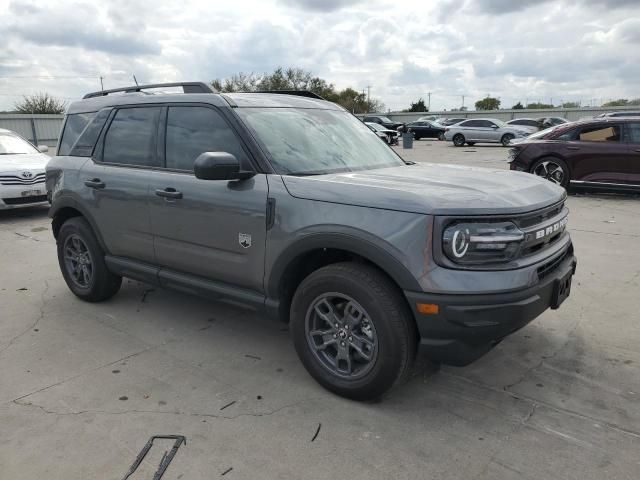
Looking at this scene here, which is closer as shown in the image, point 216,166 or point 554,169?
point 216,166

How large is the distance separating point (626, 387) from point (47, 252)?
21.9ft

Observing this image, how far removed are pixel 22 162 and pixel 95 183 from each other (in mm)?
6204

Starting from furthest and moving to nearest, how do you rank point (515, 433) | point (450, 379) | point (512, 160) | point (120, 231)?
point (512, 160)
point (120, 231)
point (450, 379)
point (515, 433)

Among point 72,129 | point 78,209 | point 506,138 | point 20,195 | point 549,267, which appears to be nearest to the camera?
point 549,267

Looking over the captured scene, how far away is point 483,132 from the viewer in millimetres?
28688

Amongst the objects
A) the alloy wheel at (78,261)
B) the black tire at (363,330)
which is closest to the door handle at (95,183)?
the alloy wheel at (78,261)

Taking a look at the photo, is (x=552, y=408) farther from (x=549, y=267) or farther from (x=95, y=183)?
(x=95, y=183)

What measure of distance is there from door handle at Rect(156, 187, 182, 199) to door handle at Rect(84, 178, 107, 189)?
0.79 metres

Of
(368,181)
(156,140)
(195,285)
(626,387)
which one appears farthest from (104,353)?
(626,387)

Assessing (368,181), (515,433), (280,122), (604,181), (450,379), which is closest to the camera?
(515,433)

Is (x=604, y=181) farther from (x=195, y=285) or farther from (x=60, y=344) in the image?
(x=60, y=344)

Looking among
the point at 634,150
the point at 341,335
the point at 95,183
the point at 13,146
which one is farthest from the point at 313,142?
the point at 13,146

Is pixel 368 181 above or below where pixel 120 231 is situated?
above

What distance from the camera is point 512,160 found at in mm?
11305
